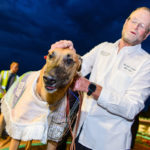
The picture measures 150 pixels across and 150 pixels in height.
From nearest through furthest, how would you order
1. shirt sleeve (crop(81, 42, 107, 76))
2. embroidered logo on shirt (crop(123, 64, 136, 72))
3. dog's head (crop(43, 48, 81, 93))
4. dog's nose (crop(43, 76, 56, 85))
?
1. dog's nose (crop(43, 76, 56, 85))
2. dog's head (crop(43, 48, 81, 93))
3. embroidered logo on shirt (crop(123, 64, 136, 72))
4. shirt sleeve (crop(81, 42, 107, 76))

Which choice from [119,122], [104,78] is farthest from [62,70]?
[119,122]

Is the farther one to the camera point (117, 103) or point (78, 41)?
point (78, 41)

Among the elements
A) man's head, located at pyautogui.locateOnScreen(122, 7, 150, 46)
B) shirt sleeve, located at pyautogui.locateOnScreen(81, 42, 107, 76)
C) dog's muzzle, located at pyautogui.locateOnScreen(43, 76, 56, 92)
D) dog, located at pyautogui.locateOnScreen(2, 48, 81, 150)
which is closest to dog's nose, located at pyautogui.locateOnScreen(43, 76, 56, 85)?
dog's muzzle, located at pyautogui.locateOnScreen(43, 76, 56, 92)

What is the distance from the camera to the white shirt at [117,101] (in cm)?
133

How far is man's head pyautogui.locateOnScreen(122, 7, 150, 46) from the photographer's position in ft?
5.16

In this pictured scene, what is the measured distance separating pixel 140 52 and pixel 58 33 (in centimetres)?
4331

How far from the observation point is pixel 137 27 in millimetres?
1584

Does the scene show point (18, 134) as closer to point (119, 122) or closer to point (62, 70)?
point (62, 70)

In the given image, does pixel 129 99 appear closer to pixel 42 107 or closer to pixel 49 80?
pixel 49 80

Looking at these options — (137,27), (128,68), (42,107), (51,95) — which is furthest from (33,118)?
(137,27)

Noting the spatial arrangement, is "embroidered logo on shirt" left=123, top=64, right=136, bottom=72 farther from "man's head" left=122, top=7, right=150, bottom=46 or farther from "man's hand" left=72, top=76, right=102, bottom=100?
"man's hand" left=72, top=76, right=102, bottom=100

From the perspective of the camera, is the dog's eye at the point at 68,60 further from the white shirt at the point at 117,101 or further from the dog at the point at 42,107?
→ the white shirt at the point at 117,101

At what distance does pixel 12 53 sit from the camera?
135 ft

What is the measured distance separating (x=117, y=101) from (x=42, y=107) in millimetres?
761
